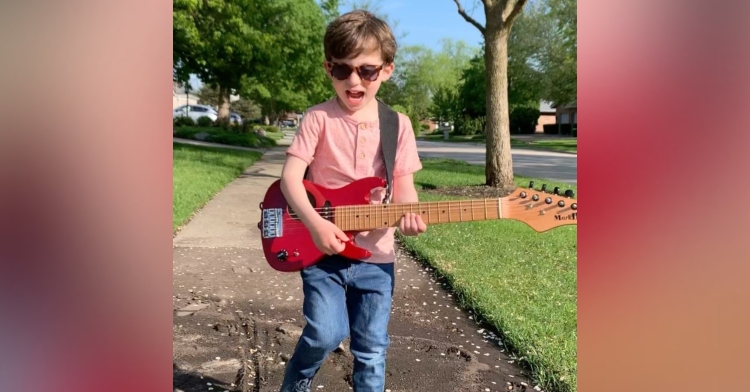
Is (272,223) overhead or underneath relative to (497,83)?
underneath

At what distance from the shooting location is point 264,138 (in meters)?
2.82

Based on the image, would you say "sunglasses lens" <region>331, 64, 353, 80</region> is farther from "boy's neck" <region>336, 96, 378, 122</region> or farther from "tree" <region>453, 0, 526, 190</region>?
"tree" <region>453, 0, 526, 190</region>

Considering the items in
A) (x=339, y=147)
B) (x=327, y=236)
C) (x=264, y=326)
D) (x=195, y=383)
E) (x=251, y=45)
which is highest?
(x=251, y=45)

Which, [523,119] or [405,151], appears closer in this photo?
[405,151]

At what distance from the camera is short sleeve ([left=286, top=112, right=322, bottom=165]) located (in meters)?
1.86

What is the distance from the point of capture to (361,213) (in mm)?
1816

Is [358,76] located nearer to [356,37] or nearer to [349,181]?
[356,37]

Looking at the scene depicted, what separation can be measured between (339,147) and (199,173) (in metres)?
1.36

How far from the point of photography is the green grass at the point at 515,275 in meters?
2.46

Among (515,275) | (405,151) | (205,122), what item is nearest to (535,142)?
(515,275)

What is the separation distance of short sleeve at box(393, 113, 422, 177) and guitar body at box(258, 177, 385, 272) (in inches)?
4.3

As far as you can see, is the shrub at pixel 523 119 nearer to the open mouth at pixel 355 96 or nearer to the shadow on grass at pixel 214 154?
the open mouth at pixel 355 96

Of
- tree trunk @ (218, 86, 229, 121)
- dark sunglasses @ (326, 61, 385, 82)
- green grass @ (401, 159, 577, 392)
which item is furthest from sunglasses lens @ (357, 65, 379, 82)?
tree trunk @ (218, 86, 229, 121)
